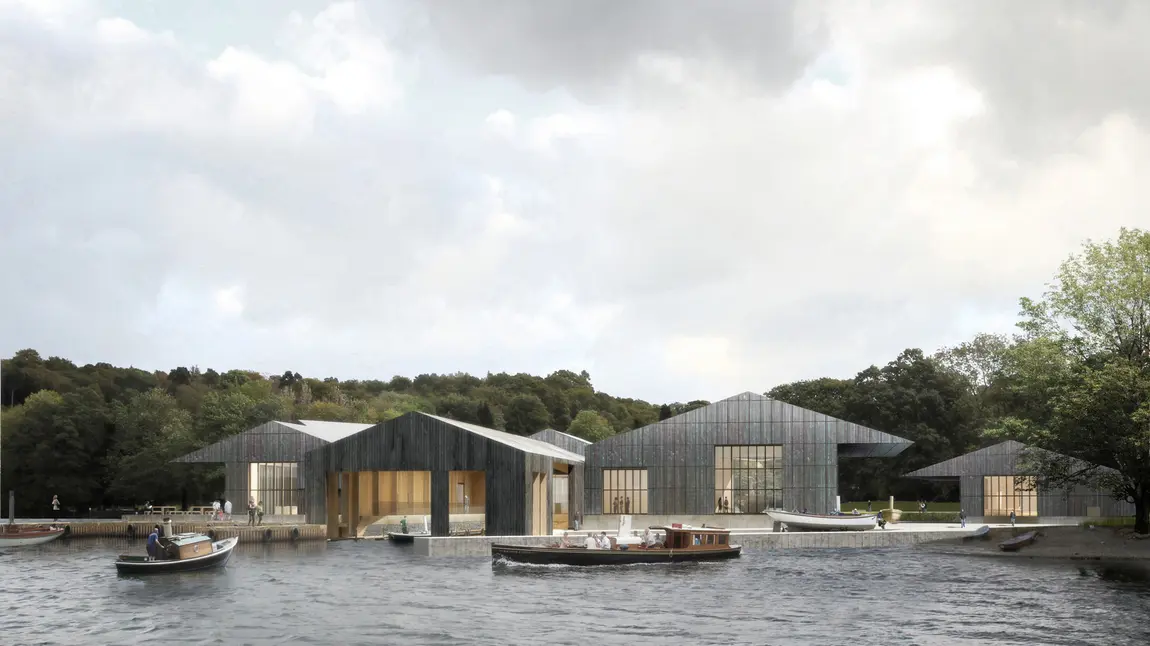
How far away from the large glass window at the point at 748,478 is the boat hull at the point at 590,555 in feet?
69.9

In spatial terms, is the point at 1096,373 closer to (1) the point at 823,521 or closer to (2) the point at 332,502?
(1) the point at 823,521

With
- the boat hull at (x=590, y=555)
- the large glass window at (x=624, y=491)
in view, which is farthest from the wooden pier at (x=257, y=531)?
the boat hull at (x=590, y=555)

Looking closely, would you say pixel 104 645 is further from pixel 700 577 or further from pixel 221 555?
pixel 700 577

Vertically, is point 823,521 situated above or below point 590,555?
below


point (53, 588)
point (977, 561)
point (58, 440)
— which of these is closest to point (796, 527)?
point (977, 561)

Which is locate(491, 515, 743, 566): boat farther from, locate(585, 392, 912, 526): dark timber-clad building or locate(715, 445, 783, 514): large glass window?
locate(715, 445, 783, 514): large glass window

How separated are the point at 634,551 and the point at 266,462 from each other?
35.8 m

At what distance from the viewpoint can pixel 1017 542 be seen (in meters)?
67.8

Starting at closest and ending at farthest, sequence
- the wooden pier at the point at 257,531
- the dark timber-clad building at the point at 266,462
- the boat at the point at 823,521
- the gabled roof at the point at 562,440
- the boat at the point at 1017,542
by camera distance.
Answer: the boat at the point at 1017,542, the wooden pier at the point at 257,531, the boat at the point at 823,521, the dark timber-clad building at the point at 266,462, the gabled roof at the point at 562,440

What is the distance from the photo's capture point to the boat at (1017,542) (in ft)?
222

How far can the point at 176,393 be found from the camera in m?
150

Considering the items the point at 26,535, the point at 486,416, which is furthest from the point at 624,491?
the point at 486,416

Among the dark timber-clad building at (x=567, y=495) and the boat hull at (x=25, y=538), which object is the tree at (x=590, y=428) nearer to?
the dark timber-clad building at (x=567, y=495)

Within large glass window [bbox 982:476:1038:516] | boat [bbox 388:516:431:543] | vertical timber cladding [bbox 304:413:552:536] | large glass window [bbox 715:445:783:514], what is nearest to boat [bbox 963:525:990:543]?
large glass window [bbox 715:445:783:514]
